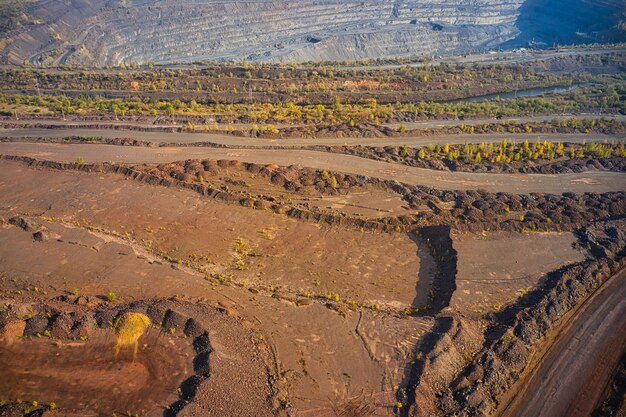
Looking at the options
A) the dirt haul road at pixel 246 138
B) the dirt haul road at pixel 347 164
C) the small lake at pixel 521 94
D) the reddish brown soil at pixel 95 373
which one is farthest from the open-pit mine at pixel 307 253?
the small lake at pixel 521 94

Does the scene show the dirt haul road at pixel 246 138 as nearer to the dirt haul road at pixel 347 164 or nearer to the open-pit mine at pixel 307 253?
the open-pit mine at pixel 307 253

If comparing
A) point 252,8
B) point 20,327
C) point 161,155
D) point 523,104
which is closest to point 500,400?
point 20,327

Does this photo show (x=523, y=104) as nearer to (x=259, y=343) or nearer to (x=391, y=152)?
(x=391, y=152)

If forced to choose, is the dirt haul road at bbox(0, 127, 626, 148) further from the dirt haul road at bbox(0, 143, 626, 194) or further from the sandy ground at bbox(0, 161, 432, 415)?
the sandy ground at bbox(0, 161, 432, 415)

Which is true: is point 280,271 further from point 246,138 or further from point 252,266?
point 246,138

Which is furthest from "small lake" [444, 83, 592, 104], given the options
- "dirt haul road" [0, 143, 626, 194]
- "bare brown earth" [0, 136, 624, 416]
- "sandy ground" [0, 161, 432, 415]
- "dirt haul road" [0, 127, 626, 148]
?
"sandy ground" [0, 161, 432, 415]
